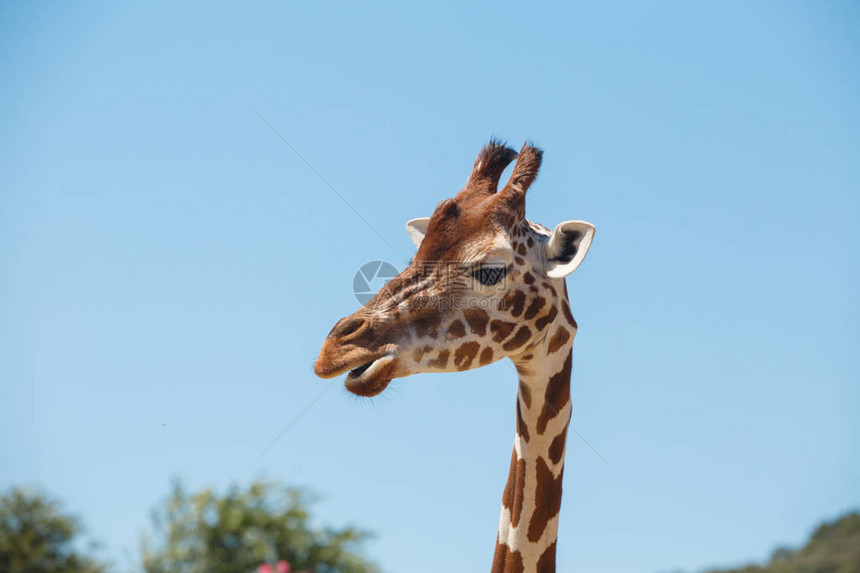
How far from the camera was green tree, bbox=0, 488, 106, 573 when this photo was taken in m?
13.1

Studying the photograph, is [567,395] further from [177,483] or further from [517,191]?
[177,483]

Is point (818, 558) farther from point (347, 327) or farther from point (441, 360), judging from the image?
point (347, 327)

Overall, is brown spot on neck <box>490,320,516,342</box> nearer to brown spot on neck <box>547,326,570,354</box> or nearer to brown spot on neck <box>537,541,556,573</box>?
brown spot on neck <box>547,326,570,354</box>

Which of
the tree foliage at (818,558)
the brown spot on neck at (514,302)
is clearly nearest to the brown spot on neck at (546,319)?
the brown spot on neck at (514,302)

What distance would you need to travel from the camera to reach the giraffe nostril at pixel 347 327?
4480 mm

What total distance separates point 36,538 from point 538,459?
11.7m

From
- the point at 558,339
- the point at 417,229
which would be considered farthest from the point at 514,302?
the point at 417,229

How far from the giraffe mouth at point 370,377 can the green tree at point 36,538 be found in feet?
33.7

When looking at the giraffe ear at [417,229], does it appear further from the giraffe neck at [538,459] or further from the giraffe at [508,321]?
the giraffe neck at [538,459]

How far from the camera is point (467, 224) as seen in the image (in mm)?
5137

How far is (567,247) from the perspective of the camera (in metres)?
5.26

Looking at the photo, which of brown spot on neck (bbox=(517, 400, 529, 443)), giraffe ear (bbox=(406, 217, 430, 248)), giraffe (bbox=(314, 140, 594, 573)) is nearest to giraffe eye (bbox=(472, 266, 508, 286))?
giraffe (bbox=(314, 140, 594, 573))

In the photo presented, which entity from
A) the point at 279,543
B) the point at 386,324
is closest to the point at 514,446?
the point at 386,324

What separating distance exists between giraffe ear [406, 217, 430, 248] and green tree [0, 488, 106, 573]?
940 cm
